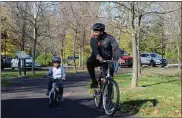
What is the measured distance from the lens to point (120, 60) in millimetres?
7652

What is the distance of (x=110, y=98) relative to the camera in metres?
8.09

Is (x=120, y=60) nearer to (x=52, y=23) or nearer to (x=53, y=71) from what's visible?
(x=53, y=71)

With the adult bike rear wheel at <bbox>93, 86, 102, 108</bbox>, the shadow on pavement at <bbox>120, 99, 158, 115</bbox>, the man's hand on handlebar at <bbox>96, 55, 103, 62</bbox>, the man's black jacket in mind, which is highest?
the man's black jacket

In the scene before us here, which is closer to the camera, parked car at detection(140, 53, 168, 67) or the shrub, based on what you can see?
parked car at detection(140, 53, 168, 67)

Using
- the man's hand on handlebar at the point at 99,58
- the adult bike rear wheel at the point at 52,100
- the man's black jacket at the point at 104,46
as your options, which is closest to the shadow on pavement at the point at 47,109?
the adult bike rear wheel at the point at 52,100

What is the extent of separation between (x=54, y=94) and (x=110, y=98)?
88.5 inches

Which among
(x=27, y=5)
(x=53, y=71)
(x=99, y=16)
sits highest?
(x=27, y=5)

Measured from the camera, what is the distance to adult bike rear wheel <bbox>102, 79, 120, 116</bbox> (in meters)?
7.81

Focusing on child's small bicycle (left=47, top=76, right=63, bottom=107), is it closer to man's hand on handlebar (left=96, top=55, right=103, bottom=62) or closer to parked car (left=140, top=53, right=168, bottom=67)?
man's hand on handlebar (left=96, top=55, right=103, bottom=62)

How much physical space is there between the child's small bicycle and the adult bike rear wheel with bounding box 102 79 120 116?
1.95m

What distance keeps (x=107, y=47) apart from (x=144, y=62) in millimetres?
38628

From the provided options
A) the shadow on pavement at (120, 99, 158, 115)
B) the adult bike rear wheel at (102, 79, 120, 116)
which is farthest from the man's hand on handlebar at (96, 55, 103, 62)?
the shadow on pavement at (120, 99, 158, 115)

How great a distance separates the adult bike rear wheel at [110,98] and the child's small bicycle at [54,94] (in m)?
1.95

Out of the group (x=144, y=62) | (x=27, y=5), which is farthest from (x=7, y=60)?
(x=27, y=5)
